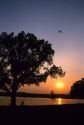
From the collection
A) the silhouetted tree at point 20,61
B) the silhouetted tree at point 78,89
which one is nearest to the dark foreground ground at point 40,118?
the silhouetted tree at point 20,61

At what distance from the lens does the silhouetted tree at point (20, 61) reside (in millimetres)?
48938

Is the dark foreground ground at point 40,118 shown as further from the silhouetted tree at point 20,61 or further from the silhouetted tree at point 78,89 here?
the silhouetted tree at point 78,89

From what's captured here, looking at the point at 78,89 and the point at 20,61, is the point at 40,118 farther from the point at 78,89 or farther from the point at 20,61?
the point at 78,89

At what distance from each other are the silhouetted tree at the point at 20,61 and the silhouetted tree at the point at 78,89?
189ft

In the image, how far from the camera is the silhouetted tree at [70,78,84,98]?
106125 millimetres

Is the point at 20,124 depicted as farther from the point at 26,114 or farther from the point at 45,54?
the point at 45,54

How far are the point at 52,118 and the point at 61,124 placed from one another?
199 cm

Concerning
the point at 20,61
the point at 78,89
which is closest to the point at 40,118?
the point at 20,61

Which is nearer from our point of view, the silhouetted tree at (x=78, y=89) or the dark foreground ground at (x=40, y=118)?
the dark foreground ground at (x=40, y=118)

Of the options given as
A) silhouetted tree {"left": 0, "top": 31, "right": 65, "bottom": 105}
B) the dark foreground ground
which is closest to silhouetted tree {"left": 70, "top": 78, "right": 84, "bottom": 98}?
silhouetted tree {"left": 0, "top": 31, "right": 65, "bottom": 105}

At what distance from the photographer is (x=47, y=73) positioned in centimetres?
5169

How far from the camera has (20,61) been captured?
48.6m

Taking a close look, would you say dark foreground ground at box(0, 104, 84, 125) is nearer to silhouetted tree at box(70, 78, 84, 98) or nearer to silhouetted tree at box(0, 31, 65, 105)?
silhouetted tree at box(0, 31, 65, 105)

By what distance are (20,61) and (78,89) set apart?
64626mm
